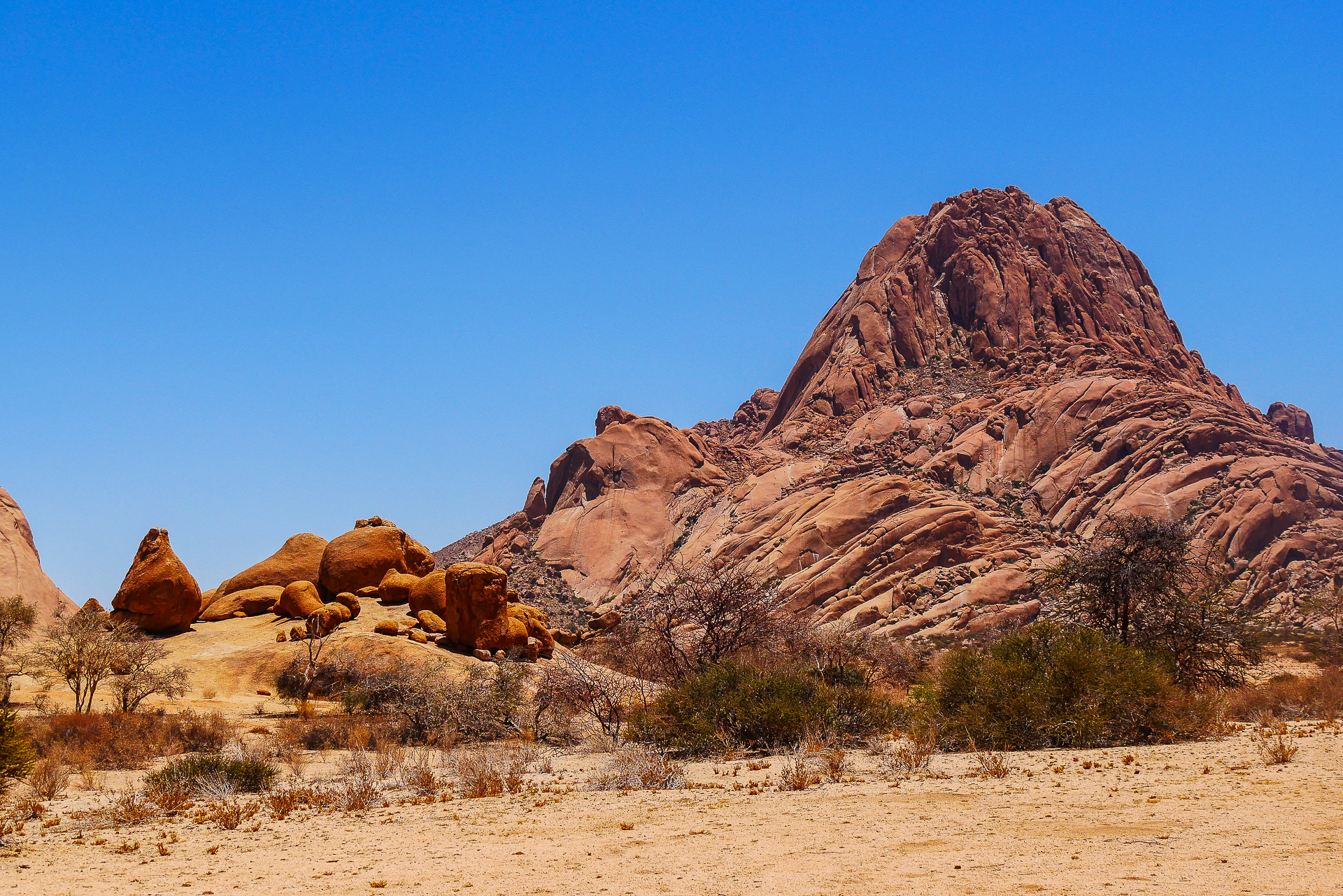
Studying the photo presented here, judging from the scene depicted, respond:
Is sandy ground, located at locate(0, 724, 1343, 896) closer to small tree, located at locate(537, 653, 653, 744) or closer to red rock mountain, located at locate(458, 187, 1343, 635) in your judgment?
small tree, located at locate(537, 653, 653, 744)

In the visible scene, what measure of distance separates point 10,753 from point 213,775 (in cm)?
372

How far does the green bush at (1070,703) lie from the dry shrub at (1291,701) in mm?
3922

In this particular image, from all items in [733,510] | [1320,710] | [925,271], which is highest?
[925,271]

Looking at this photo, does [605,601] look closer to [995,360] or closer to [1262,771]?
[995,360]

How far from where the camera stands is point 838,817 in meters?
10.9

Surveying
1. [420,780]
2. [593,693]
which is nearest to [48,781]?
[420,780]

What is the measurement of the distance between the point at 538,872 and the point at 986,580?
2370 inches

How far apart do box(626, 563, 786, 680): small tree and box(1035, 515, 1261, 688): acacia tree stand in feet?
26.4

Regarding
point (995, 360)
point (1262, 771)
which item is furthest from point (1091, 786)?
Result: point (995, 360)

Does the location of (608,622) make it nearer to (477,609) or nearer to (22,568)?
(477,609)

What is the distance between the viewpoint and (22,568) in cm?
5266

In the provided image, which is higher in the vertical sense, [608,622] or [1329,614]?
[608,622]

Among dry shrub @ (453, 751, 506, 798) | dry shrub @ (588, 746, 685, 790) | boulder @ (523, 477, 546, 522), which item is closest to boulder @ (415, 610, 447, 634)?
dry shrub @ (453, 751, 506, 798)

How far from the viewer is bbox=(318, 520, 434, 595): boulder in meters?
39.7
